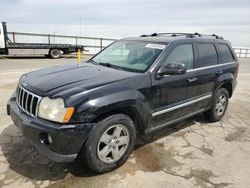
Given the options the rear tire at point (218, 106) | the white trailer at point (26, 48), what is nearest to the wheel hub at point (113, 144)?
the rear tire at point (218, 106)

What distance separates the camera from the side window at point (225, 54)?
499 centimetres

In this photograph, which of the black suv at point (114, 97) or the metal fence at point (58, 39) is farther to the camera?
the metal fence at point (58, 39)

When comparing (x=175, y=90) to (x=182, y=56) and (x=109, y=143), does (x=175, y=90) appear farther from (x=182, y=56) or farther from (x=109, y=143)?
(x=109, y=143)

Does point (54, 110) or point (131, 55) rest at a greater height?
point (131, 55)

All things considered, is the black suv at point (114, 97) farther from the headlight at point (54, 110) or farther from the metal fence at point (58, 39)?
the metal fence at point (58, 39)

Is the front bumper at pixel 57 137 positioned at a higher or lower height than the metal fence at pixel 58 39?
lower

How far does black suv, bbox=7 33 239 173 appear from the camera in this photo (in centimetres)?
273

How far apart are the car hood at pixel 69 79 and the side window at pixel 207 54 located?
1.65 m

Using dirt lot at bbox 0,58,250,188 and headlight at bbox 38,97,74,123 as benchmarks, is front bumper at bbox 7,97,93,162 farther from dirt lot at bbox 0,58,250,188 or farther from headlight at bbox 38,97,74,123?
dirt lot at bbox 0,58,250,188

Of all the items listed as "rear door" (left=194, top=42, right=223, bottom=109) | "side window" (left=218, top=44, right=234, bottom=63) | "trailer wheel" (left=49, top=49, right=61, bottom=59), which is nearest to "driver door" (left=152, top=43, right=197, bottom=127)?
"rear door" (left=194, top=42, right=223, bottom=109)

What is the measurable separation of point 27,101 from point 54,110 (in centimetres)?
54

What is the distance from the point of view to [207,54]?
457cm

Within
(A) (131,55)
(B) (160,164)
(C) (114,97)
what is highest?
(A) (131,55)

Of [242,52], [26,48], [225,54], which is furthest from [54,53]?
[242,52]
